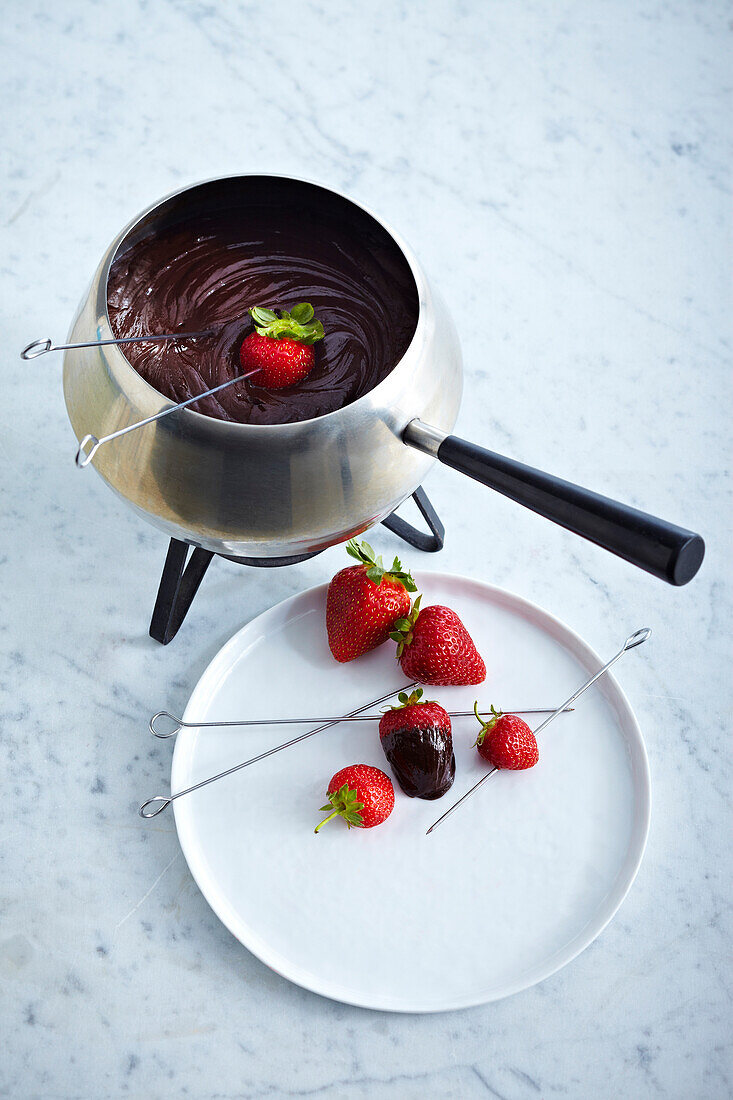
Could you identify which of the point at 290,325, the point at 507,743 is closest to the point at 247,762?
the point at 507,743

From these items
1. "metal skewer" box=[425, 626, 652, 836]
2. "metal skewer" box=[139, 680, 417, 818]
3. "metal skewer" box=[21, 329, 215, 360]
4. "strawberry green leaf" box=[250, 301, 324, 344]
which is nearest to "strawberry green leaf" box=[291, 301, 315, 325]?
"strawberry green leaf" box=[250, 301, 324, 344]

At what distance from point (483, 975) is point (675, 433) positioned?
3.06 ft

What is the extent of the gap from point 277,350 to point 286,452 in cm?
18

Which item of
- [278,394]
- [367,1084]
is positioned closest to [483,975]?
[367,1084]

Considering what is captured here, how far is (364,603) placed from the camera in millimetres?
1359

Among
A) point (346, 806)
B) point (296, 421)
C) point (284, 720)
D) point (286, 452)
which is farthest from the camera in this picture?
point (284, 720)

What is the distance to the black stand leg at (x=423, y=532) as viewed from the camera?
5.00 ft

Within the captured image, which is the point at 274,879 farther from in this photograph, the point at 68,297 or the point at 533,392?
the point at 68,297

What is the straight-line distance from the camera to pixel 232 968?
4.33 feet

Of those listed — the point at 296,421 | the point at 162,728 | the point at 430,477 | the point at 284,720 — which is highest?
the point at 296,421

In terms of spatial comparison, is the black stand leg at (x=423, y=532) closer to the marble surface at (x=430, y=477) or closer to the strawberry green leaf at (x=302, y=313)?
the marble surface at (x=430, y=477)

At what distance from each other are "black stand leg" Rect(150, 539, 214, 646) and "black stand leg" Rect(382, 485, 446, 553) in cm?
29

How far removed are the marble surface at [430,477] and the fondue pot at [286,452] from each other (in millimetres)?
421

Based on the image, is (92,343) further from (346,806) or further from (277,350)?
(346,806)
